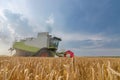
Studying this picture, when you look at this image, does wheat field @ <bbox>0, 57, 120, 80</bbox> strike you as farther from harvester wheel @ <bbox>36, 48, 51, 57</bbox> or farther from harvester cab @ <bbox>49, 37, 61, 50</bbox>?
harvester wheel @ <bbox>36, 48, 51, 57</bbox>

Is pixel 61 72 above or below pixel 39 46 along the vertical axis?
below

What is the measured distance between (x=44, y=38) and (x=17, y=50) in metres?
6.24

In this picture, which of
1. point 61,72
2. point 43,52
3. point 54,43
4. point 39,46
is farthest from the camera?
point 39,46

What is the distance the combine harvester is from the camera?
46.1 metres

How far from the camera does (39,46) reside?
48219mm

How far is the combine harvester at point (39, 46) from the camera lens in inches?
1816

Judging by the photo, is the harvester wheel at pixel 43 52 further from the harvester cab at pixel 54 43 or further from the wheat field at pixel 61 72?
the wheat field at pixel 61 72

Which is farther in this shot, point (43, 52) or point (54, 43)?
point (43, 52)

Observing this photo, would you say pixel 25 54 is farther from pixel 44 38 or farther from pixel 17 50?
pixel 44 38

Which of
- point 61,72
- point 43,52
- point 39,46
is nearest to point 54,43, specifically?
point 43,52

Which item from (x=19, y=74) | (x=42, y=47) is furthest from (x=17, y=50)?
(x=19, y=74)

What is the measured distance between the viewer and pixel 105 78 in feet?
8.86

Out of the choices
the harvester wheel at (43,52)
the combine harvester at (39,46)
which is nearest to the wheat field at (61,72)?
the combine harvester at (39,46)

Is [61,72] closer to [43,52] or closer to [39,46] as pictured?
[43,52]
